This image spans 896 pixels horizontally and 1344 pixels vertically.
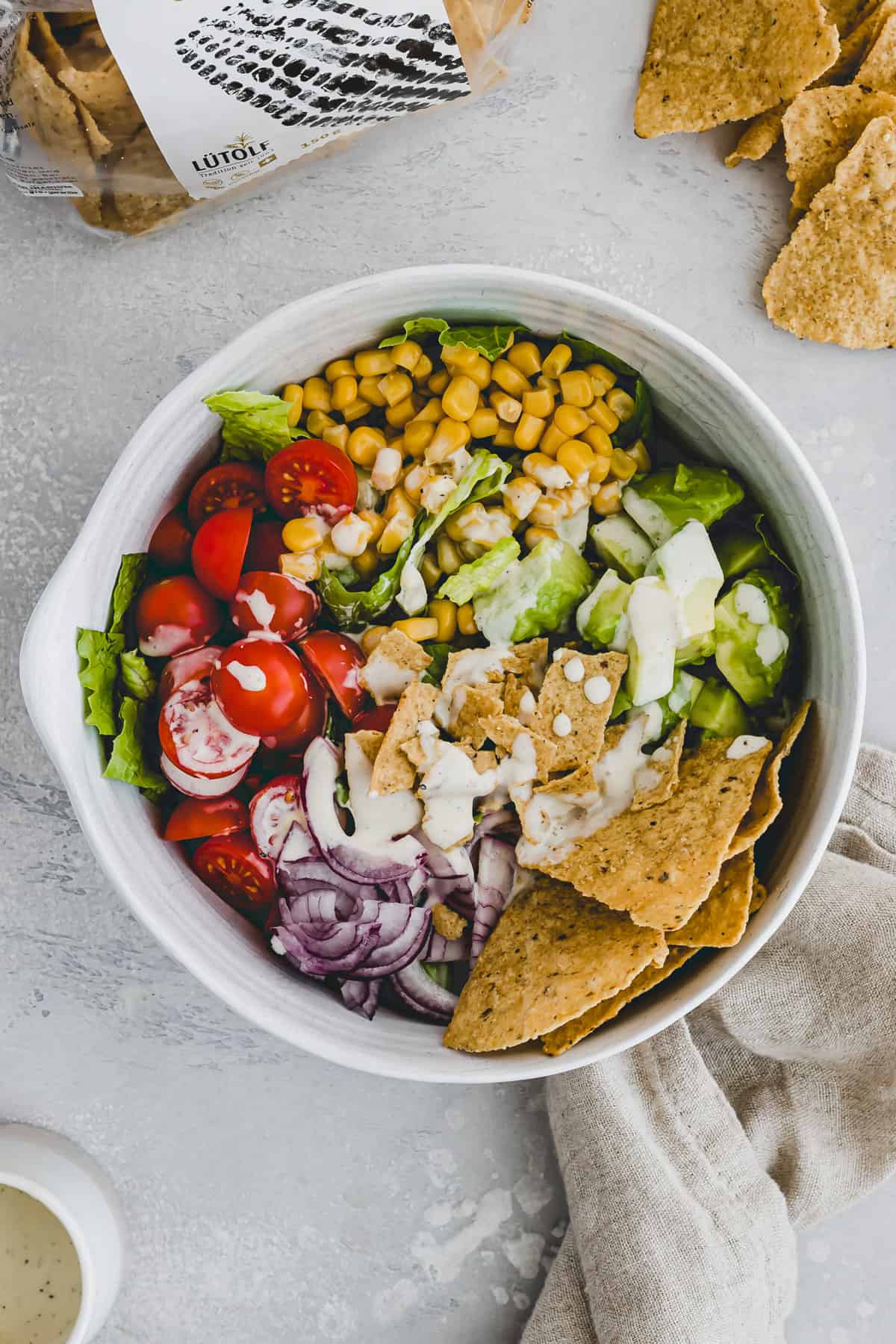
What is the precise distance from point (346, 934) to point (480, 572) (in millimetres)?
586

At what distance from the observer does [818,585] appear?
5.25 feet

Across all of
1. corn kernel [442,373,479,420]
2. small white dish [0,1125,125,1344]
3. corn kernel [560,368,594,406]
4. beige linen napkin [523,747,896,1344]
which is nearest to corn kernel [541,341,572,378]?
corn kernel [560,368,594,406]

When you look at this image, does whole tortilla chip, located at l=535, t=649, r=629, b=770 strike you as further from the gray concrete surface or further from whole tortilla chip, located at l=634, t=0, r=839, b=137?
whole tortilla chip, located at l=634, t=0, r=839, b=137

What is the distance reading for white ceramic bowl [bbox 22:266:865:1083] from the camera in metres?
1.50

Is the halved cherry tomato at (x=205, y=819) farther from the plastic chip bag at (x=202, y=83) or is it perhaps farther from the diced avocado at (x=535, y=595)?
the plastic chip bag at (x=202, y=83)

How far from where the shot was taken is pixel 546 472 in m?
1.66

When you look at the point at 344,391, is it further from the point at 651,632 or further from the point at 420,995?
the point at 420,995

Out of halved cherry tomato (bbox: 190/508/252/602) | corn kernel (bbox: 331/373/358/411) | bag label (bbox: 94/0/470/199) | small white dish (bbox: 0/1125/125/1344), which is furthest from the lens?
small white dish (bbox: 0/1125/125/1344)

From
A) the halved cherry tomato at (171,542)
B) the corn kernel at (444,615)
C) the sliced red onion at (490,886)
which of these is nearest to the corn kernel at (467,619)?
the corn kernel at (444,615)

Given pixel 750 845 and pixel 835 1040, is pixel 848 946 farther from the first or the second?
pixel 750 845

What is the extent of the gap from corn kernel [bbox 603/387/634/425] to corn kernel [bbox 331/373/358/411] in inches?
15.5

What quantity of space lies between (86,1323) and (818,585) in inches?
66.7

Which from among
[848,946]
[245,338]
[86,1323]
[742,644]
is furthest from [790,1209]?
[245,338]

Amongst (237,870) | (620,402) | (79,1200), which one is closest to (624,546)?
(620,402)
